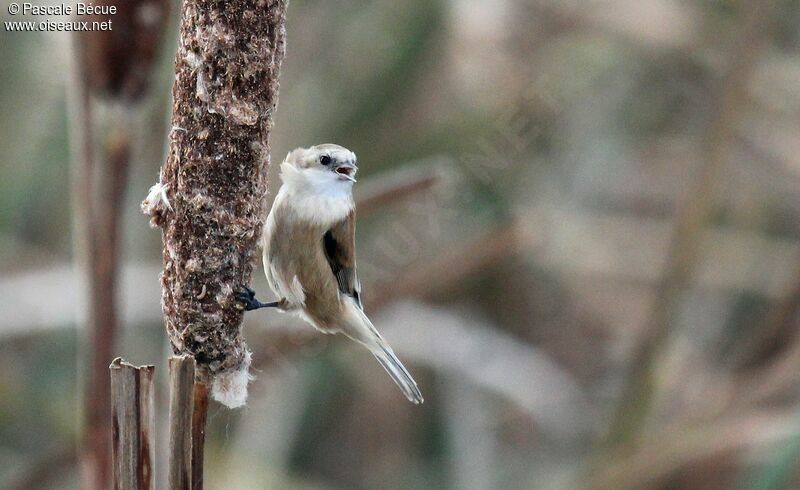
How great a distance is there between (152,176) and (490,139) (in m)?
1.84

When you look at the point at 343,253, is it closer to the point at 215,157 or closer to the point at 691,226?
the point at 215,157

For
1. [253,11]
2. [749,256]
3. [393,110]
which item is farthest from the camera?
[393,110]

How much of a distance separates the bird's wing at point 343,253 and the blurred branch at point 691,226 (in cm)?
172

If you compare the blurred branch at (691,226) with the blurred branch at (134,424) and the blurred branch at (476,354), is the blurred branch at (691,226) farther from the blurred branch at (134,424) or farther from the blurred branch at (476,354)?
the blurred branch at (134,424)

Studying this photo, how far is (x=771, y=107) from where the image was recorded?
5.13 metres

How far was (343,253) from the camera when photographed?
2896mm

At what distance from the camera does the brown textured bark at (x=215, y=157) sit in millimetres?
1913

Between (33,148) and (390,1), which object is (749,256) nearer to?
(390,1)

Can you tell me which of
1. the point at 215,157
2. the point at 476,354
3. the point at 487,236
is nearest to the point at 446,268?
the point at 487,236

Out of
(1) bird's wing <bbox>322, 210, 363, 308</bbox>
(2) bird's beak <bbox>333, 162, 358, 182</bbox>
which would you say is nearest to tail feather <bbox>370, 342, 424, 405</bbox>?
(1) bird's wing <bbox>322, 210, 363, 308</bbox>

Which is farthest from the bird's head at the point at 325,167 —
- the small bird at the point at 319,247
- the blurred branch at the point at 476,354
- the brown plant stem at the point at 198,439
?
the blurred branch at the point at 476,354

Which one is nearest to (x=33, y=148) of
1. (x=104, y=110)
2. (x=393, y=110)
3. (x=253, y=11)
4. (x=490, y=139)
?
(x=393, y=110)

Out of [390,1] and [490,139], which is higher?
[390,1]

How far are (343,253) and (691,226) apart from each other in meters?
1.85
